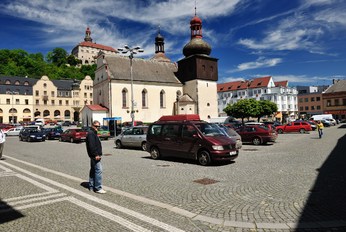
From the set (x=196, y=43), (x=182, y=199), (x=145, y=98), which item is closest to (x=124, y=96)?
(x=145, y=98)

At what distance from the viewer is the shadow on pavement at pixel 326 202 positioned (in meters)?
4.94

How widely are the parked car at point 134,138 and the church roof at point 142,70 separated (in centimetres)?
2579

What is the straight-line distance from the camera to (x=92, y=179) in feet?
24.8

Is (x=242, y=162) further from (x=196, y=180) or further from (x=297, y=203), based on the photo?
(x=297, y=203)

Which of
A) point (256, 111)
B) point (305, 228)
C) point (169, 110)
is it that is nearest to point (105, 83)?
point (169, 110)

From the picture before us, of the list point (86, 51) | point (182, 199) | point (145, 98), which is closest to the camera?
point (182, 199)

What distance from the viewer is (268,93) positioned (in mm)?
83688

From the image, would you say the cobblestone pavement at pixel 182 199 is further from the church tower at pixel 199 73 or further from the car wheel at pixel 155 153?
the church tower at pixel 199 73

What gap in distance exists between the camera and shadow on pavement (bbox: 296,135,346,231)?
4.94 m

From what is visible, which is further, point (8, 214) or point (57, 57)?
point (57, 57)

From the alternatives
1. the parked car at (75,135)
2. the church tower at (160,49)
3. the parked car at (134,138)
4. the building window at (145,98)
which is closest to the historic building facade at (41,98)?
the church tower at (160,49)

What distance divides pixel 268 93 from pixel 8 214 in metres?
85.3

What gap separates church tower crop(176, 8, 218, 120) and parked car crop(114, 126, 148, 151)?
31418mm

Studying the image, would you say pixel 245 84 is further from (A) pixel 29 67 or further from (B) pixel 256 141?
(A) pixel 29 67
